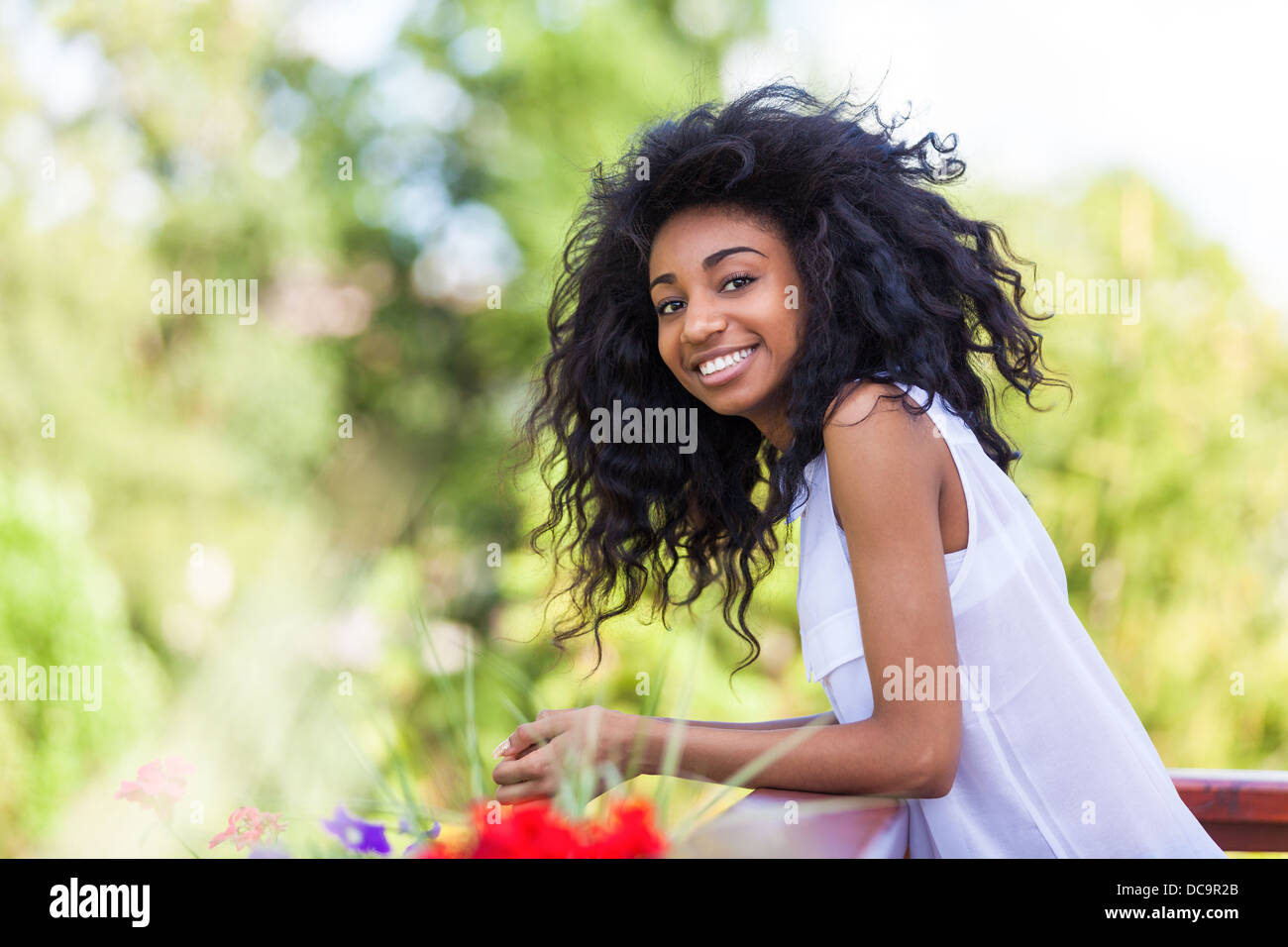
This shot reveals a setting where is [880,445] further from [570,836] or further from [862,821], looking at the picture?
[570,836]

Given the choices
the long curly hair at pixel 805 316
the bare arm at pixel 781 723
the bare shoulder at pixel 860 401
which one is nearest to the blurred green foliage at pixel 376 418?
the long curly hair at pixel 805 316

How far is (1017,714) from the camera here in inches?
64.2

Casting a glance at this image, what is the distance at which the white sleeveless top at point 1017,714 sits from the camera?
1.59 meters

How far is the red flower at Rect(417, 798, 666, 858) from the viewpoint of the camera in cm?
81

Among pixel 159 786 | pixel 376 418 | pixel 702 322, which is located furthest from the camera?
pixel 376 418

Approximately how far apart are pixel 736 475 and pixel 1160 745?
12.2 ft

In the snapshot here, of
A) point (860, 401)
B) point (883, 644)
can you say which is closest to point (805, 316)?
point (860, 401)

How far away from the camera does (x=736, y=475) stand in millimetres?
2381

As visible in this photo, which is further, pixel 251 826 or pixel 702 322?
pixel 702 322

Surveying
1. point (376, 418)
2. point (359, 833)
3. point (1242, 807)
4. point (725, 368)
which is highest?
point (376, 418)

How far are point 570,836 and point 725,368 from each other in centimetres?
119

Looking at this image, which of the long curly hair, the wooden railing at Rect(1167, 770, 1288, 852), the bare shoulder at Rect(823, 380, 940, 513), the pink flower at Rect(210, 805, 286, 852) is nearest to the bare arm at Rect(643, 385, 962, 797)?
the bare shoulder at Rect(823, 380, 940, 513)
